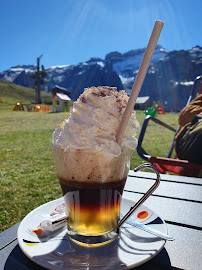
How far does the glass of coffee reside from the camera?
29.0 inches

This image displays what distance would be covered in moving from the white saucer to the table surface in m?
0.03

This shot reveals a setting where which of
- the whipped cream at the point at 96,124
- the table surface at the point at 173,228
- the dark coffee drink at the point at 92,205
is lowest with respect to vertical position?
the table surface at the point at 173,228

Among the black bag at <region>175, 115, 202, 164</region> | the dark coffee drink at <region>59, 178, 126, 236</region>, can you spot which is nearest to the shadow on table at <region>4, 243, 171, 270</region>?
the dark coffee drink at <region>59, 178, 126, 236</region>

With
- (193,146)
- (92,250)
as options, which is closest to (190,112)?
(193,146)

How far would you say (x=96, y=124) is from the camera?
0.77 meters

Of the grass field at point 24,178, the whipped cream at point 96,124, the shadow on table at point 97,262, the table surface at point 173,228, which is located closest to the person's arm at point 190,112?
the grass field at point 24,178

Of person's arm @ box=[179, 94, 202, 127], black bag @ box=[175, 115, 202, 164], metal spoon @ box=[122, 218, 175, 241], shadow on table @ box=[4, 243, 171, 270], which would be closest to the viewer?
shadow on table @ box=[4, 243, 171, 270]

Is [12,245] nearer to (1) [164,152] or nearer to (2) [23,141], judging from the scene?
(1) [164,152]

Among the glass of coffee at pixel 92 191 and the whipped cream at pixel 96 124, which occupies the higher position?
the whipped cream at pixel 96 124

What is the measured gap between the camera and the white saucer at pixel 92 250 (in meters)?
0.62

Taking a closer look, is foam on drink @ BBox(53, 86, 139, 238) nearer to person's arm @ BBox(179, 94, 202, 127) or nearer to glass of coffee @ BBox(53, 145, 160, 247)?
glass of coffee @ BBox(53, 145, 160, 247)

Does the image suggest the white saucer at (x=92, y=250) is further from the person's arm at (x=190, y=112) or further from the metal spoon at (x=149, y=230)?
the person's arm at (x=190, y=112)

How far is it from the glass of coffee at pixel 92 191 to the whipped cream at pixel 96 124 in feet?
0.08

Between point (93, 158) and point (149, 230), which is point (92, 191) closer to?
point (93, 158)
